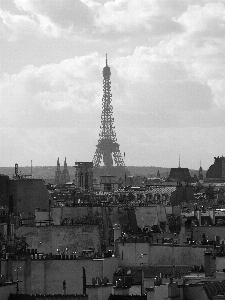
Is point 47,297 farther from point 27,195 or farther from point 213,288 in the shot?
point 27,195

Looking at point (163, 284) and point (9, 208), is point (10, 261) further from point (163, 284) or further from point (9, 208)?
point (9, 208)

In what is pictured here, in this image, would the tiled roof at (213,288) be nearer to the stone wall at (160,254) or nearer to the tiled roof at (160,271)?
the tiled roof at (160,271)

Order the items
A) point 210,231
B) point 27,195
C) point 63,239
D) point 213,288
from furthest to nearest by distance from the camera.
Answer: point 27,195 < point 210,231 < point 63,239 < point 213,288

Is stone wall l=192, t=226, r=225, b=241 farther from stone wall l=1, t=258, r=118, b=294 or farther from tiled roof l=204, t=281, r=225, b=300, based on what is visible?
tiled roof l=204, t=281, r=225, b=300

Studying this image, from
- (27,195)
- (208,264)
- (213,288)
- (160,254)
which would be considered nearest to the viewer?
(213,288)

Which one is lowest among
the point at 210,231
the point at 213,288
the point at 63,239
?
the point at 213,288

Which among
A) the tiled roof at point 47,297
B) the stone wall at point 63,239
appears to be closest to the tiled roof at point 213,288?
the tiled roof at point 47,297

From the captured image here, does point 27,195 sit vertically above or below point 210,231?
above

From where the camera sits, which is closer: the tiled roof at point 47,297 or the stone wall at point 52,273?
the tiled roof at point 47,297

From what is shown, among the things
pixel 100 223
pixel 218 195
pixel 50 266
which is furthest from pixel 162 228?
pixel 218 195

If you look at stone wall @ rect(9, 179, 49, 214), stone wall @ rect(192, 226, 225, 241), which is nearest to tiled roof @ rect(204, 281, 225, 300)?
stone wall @ rect(192, 226, 225, 241)

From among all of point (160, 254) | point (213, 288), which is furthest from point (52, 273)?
point (213, 288)

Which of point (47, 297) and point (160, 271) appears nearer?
point (47, 297)
